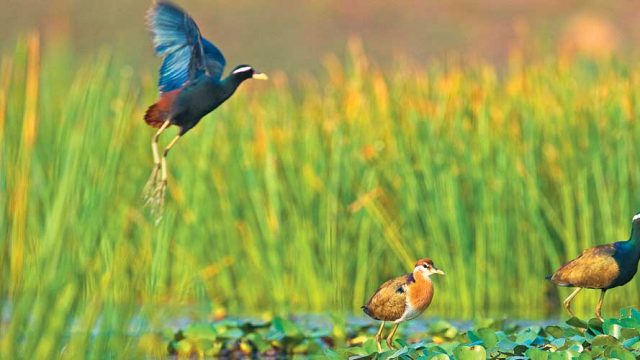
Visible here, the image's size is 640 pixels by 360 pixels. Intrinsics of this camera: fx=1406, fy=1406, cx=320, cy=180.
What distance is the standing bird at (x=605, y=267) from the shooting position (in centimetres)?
533

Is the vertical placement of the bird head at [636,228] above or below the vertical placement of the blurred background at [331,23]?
below

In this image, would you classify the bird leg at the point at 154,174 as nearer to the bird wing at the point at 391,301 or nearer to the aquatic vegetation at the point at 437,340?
the bird wing at the point at 391,301

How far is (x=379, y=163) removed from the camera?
920 cm

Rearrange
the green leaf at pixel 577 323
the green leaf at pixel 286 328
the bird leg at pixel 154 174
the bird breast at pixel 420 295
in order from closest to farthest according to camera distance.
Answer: the bird leg at pixel 154 174 < the bird breast at pixel 420 295 < the green leaf at pixel 577 323 < the green leaf at pixel 286 328

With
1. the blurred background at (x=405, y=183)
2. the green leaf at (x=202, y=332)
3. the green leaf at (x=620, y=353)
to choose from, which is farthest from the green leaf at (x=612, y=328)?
the blurred background at (x=405, y=183)

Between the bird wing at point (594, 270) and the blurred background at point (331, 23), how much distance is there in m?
19.9

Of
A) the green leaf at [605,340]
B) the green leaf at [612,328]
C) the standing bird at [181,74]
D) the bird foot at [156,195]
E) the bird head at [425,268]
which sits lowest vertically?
the green leaf at [605,340]

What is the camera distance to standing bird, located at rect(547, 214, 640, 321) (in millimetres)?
5332

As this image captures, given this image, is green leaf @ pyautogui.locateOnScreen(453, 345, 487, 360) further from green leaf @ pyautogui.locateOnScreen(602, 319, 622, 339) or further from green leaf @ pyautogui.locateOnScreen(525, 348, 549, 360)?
green leaf @ pyautogui.locateOnScreen(602, 319, 622, 339)

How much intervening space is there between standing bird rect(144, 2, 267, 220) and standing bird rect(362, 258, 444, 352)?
1.70 metres

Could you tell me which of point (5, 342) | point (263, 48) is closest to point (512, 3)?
point (263, 48)

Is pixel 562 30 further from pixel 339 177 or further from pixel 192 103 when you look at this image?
pixel 192 103

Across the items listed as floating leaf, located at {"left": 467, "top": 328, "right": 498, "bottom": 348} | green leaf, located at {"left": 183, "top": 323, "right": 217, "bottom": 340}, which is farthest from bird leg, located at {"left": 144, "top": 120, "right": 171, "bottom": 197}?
green leaf, located at {"left": 183, "top": 323, "right": 217, "bottom": 340}

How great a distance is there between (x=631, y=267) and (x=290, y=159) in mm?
3962
